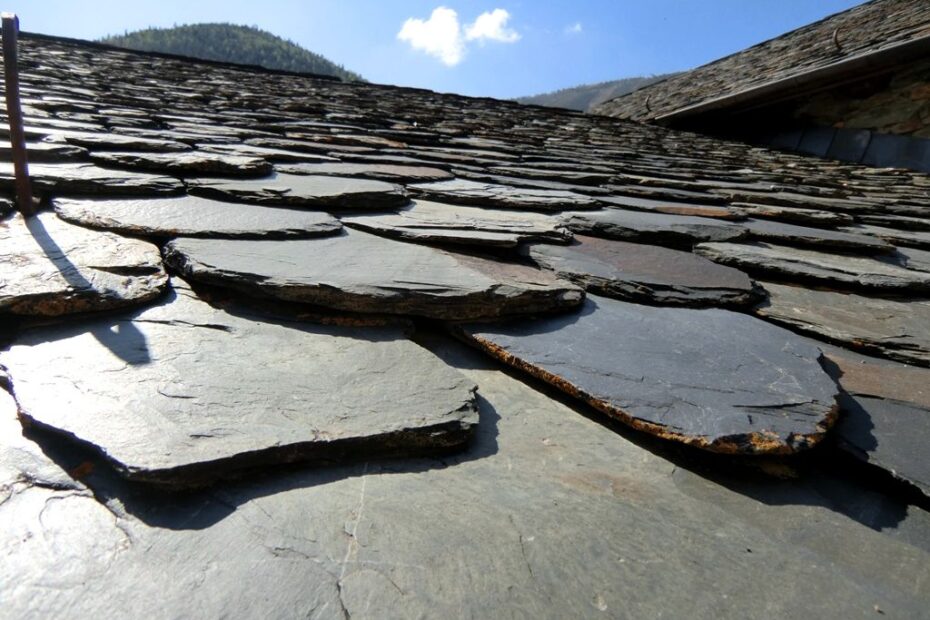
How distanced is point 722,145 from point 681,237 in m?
3.87

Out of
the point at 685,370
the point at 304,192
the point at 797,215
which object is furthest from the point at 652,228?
the point at 304,192

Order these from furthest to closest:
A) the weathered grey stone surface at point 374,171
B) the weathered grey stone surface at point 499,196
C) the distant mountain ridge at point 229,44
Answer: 1. the distant mountain ridge at point 229,44
2. the weathered grey stone surface at point 374,171
3. the weathered grey stone surface at point 499,196

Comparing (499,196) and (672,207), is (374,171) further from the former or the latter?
(672,207)

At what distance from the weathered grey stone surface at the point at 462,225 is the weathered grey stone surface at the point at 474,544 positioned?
27.8 inches

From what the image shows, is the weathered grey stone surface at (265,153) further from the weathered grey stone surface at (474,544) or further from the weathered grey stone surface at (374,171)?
the weathered grey stone surface at (474,544)

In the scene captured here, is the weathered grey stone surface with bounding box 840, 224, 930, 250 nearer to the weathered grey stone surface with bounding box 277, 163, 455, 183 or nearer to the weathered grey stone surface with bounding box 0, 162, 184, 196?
the weathered grey stone surface with bounding box 277, 163, 455, 183

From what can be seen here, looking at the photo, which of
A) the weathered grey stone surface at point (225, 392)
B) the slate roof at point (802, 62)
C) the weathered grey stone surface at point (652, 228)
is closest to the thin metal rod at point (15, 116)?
the weathered grey stone surface at point (225, 392)

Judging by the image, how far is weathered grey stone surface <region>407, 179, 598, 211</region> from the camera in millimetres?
1787

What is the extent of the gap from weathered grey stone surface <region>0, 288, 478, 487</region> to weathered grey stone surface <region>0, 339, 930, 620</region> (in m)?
0.04

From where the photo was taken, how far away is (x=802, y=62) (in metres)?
5.07

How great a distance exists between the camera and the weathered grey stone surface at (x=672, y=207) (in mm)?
1957

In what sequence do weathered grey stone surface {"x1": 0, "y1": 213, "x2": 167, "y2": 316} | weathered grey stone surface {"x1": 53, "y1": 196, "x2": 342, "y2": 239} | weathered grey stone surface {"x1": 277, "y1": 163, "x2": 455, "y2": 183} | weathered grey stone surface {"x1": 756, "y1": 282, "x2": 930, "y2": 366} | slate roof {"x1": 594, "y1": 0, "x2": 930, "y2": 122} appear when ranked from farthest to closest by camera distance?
1. slate roof {"x1": 594, "y1": 0, "x2": 930, "y2": 122}
2. weathered grey stone surface {"x1": 277, "y1": 163, "x2": 455, "y2": 183}
3. weathered grey stone surface {"x1": 53, "y1": 196, "x2": 342, "y2": 239}
4. weathered grey stone surface {"x1": 756, "y1": 282, "x2": 930, "y2": 366}
5. weathered grey stone surface {"x1": 0, "y1": 213, "x2": 167, "y2": 316}

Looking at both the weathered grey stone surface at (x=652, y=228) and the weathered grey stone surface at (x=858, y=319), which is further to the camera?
the weathered grey stone surface at (x=652, y=228)

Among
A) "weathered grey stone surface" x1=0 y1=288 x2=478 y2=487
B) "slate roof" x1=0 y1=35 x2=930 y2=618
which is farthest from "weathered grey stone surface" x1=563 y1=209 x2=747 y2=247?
"weathered grey stone surface" x1=0 y1=288 x2=478 y2=487
